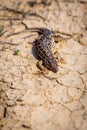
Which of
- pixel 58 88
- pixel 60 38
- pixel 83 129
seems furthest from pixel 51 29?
pixel 83 129

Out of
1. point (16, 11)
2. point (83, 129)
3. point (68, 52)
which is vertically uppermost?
point (16, 11)

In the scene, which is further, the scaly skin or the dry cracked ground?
the scaly skin

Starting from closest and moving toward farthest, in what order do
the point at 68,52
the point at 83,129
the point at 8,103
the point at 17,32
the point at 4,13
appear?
the point at 83,129 < the point at 8,103 < the point at 68,52 < the point at 17,32 < the point at 4,13

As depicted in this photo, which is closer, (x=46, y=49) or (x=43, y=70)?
(x=43, y=70)

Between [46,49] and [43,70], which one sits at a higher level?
[46,49]

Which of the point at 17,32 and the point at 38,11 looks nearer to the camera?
the point at 17,32

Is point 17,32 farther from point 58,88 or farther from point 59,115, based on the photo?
point 59,115

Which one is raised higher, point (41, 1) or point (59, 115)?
point (41, 1)

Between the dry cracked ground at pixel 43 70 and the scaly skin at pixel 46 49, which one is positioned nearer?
the dry cracked ground at pixel 43 70
